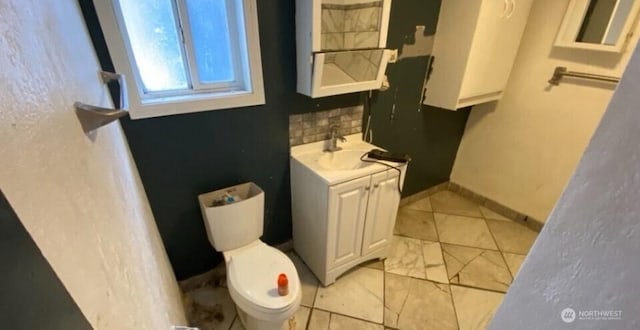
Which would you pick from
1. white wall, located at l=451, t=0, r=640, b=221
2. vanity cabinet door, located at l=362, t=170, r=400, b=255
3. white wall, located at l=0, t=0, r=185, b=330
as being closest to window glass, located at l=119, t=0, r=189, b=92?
white wall, located at l=0, t=0, r=185, b=330

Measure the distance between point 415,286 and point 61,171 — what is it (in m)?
1.82

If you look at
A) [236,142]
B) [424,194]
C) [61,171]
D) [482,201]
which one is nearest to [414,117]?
[424,194]

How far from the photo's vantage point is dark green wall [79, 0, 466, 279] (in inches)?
52.2

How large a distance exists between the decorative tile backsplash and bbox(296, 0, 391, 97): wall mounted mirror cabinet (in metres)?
0.20

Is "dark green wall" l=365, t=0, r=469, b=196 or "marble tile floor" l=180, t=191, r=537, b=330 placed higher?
"dark green wall" l=365, t=0, r=469, b=196

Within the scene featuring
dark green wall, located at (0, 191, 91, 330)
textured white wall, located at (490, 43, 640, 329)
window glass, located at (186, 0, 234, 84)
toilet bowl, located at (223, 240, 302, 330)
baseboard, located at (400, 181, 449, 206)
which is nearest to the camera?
dark green wall, located at (0, 191, 91, 330)

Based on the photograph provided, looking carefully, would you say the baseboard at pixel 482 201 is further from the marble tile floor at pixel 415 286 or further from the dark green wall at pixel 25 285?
the dark green wall at pixel 25 285

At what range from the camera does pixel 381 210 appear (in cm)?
168

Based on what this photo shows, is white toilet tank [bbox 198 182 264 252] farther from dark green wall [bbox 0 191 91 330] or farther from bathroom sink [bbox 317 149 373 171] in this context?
dark green wall [bbox 0 191 91 330]

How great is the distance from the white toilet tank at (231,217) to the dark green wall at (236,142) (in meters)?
0.08

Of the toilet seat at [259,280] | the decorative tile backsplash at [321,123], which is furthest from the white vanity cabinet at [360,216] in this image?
the decorative tile backsplash at [321,123]

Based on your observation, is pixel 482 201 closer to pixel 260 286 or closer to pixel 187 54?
pixel 260 286

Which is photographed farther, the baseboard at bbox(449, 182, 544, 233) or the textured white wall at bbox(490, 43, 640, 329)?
the baseboard at bbox(449, 182, 544, 233)

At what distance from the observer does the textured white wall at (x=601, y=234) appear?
38cm
